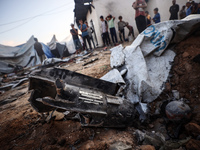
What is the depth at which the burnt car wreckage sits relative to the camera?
3.65 ft

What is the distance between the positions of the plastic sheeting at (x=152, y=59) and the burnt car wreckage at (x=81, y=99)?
37 cm

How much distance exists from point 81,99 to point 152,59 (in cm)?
156

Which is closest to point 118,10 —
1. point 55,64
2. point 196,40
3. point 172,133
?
point 55,64

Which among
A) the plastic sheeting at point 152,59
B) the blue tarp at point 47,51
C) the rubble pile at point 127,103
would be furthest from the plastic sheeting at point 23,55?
the plastic sheeting at point 152,59

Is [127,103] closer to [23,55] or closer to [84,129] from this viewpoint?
[84,129]

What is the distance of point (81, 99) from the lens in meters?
1.16

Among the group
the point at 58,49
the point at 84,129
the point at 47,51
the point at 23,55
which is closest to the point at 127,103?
Answer: the point at 84,129

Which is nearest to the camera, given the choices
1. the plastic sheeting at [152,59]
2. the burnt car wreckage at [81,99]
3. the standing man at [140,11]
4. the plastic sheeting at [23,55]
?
the burnt car wreckage at [81,99]

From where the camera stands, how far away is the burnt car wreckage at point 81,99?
1111 millimetres

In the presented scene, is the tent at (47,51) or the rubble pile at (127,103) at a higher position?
the tent at (47,51)

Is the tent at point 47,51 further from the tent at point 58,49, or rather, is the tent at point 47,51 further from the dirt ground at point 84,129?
the dirt ground at point 84,129

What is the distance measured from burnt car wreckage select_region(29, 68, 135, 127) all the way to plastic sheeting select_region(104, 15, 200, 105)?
1.21ft

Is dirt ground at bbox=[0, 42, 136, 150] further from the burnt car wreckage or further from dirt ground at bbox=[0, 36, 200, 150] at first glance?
the burnt car wreckage

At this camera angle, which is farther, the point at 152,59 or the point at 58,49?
the point at 58,49
